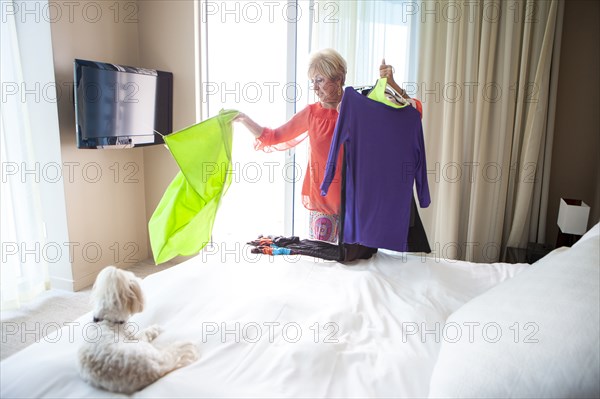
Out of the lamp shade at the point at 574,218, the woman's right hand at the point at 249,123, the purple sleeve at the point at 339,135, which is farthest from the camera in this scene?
the lamp shade at the point at 574,218

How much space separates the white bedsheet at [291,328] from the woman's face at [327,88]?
0.85 metres

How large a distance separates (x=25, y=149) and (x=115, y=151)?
62 centimetres

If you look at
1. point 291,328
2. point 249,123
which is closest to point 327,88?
point 249,123

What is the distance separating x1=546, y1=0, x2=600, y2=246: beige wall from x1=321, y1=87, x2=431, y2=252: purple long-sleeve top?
1.66m

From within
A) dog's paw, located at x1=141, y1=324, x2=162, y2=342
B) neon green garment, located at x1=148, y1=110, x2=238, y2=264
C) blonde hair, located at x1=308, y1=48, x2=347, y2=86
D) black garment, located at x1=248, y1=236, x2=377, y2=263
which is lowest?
dog's paw, located at x1=141, y1=324, x2=162, y2=342

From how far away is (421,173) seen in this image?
6.77 feet

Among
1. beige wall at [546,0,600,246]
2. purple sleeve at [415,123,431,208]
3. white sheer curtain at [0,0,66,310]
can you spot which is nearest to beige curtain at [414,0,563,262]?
beige wall at [546,0,600,246]

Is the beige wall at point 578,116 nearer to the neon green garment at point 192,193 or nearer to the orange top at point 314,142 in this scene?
the orange top at point 314,142

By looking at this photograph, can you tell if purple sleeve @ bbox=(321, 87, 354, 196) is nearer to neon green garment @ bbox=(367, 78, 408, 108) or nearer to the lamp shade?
neon green garment @ bbox=(367, 78, 408, 108)

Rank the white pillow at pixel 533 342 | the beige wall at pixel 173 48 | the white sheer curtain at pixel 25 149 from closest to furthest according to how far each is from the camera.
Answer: the white pillow at pixel 533 342
the white sheer curtain at pixel 25 149
the beige wall at pixel 173 48

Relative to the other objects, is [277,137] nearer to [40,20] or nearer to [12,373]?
[12,373]

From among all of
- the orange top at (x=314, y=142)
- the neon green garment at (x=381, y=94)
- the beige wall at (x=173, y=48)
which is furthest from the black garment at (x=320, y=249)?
the beige wall at (x=173, y=48)

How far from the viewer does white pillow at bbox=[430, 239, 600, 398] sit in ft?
2.60

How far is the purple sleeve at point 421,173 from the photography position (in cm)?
201
